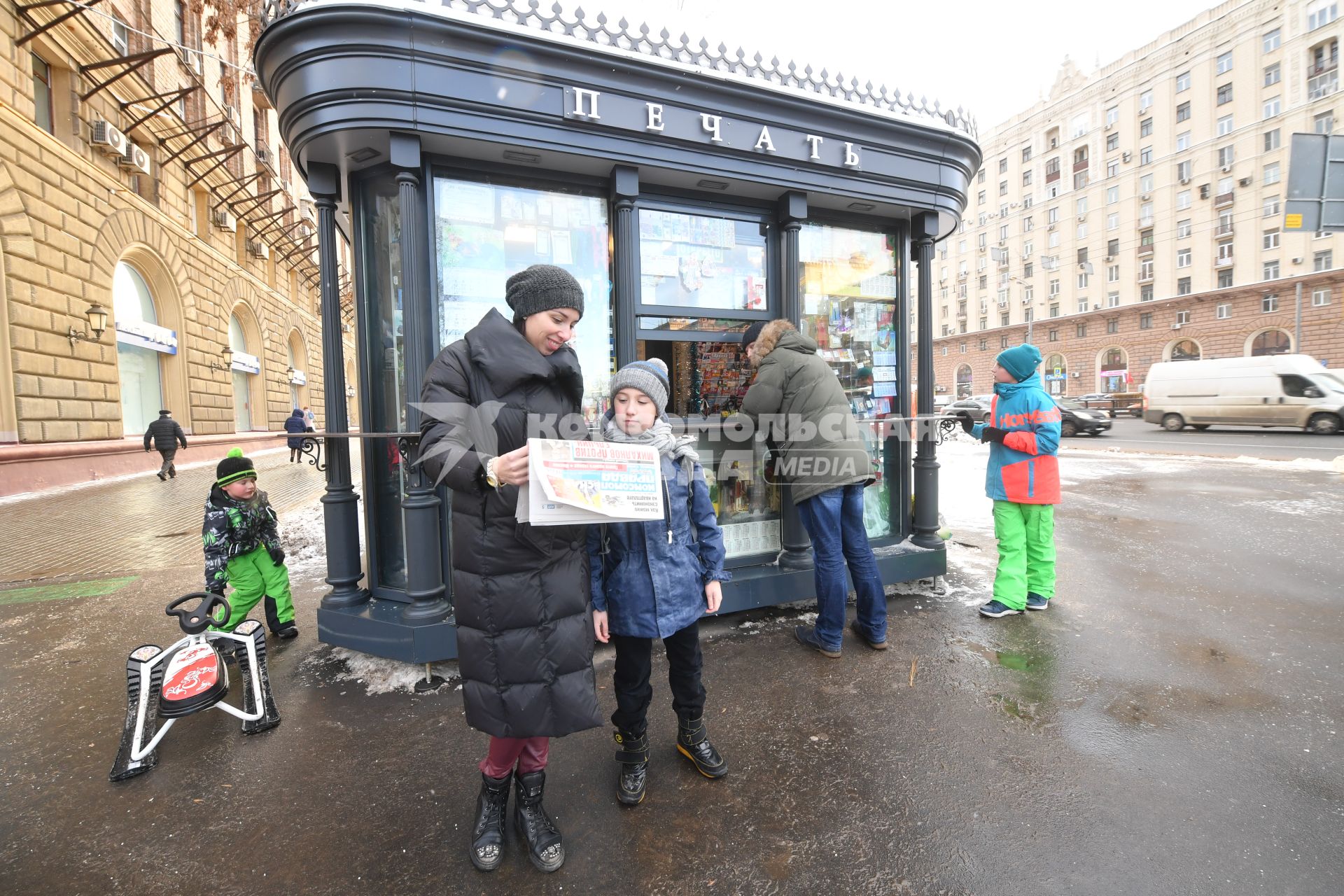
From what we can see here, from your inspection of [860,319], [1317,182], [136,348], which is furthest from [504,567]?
[136,348]

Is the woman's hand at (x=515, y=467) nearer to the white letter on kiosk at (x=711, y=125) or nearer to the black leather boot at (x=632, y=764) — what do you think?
the black leather boot at (x=632, y=764)

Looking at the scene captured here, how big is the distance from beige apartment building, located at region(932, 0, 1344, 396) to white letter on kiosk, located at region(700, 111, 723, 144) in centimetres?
2668

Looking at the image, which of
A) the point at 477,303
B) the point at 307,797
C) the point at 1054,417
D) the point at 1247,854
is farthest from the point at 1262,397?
the point at 307,797

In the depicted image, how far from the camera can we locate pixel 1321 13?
31.9 metres

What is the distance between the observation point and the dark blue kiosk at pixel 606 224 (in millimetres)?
3168

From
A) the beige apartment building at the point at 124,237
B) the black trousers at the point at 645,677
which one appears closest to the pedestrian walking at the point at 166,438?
the beige apartment building at the point at 124,237

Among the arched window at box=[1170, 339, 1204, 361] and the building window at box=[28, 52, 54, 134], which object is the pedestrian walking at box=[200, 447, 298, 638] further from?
the arched window at box=[1170, 339, 1204, 361]

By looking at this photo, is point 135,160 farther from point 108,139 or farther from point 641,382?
point 641,382

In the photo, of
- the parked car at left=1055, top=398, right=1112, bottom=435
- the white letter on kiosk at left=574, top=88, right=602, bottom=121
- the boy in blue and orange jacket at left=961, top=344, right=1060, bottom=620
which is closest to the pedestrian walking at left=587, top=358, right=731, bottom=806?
the white letter on kiosk at left=574, top=88, right=602, bottom=121

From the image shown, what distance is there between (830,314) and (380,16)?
3465mm

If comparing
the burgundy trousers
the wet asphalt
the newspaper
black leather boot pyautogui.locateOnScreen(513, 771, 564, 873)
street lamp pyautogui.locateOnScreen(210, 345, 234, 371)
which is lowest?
the wet asphalt

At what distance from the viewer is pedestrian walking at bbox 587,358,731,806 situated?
88.7 inches

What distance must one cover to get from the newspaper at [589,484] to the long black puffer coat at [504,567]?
0.19m

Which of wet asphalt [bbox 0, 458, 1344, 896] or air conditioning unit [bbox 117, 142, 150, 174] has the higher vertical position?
air conditioning unit [bbox 117, 142, 150, 174]
